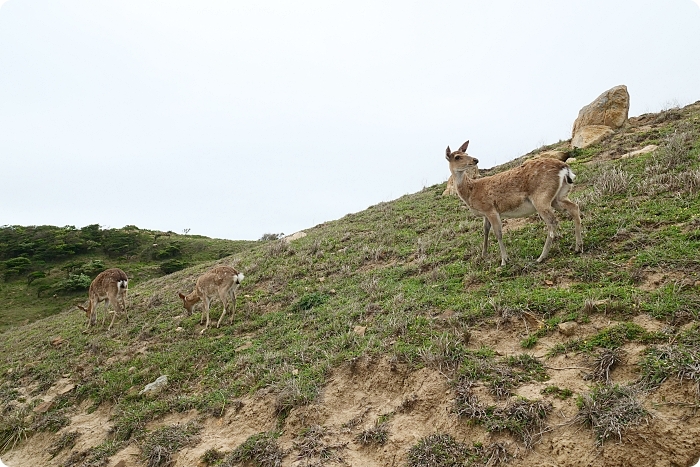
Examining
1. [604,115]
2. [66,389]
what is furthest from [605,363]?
[604,115]

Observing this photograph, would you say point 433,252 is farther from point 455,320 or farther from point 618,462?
point 618,462

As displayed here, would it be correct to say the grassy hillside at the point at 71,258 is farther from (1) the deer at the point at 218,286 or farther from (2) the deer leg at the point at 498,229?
(2) the deer leg at the point at 498,229

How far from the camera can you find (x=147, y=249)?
4078 centimetres

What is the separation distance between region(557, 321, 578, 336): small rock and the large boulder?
13.5 meters

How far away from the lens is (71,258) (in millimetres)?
38594

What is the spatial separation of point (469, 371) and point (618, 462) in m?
1.69

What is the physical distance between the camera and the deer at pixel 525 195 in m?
7.88

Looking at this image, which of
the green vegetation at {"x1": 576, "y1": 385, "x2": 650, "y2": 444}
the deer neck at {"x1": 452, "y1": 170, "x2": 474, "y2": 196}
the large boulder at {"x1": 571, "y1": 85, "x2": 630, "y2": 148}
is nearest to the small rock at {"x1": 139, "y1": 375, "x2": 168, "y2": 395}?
the green vegetation at {"x1": 576, "y1": 385, "x2": 650, "y2": 444}

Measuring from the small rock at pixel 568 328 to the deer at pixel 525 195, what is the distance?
2550 millimetres

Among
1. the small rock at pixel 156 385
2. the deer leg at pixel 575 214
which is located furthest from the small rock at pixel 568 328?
the small rock at pixel 156 385

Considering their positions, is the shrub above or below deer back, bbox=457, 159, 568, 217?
above

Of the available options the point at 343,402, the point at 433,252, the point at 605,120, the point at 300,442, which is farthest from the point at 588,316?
the point at 605,120

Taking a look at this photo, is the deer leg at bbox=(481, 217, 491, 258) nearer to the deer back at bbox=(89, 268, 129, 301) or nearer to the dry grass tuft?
the dry grass tuft

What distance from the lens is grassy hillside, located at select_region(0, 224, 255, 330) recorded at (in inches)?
1192
